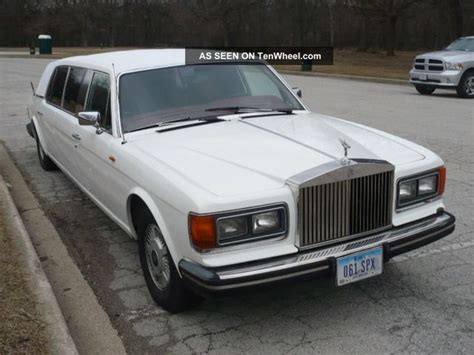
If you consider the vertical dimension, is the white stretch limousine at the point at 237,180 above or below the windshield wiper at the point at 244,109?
below

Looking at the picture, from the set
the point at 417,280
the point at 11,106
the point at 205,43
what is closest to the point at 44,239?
the point at 417,280

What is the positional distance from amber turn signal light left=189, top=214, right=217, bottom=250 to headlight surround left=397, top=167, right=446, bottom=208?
131 cm

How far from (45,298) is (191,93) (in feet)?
6.62

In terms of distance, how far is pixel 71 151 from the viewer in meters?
5.54

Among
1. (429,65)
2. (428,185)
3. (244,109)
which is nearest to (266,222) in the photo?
(428,185)

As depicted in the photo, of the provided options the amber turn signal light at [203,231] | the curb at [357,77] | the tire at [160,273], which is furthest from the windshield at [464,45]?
the amber turn signal light at [203,231]

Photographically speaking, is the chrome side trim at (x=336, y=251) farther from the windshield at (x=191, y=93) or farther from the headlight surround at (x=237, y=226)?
the windshield at (x=191, y=93)

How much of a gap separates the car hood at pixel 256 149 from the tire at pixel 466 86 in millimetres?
12829

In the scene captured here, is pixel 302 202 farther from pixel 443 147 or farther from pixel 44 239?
pixel 443 147

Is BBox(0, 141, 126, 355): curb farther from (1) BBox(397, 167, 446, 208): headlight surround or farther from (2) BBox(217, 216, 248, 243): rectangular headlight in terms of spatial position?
(1) BBox(397, 167, 446, 208): headlight surround

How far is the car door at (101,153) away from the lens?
13.9 ft

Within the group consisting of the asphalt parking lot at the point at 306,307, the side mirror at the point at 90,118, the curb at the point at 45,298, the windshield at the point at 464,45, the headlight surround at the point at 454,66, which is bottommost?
the asphalt parking lot at the point at 306,307

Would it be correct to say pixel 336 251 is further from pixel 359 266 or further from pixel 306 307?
pixel 306 307

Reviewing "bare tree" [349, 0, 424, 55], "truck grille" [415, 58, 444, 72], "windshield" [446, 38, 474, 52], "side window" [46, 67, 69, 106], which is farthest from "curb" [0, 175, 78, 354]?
"bare tree" [349, 0, 424, 55]
